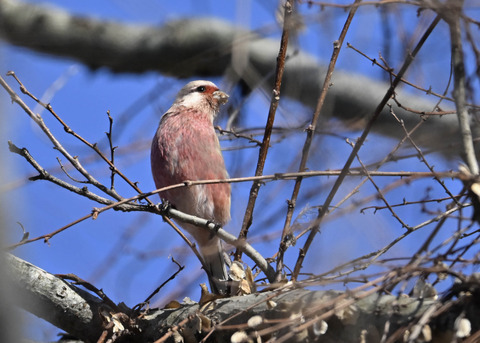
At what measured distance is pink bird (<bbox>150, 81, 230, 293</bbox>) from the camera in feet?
13.7

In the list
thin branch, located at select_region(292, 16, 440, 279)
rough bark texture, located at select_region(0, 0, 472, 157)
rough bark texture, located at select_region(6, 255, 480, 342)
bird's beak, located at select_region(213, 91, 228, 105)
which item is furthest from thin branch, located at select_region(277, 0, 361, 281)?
rough bark texture, located at select_region(0, 0, 472, 157)

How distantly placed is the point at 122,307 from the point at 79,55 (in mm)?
3468

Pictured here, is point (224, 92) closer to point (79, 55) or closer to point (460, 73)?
point (79, 55)

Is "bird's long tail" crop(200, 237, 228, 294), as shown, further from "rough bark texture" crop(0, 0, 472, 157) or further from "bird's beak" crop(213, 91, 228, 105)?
"rough bark texture" crop(0, 0, 472, 157)

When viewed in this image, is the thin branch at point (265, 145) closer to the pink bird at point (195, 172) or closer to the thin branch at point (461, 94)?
the pink bird at point (195, 172)

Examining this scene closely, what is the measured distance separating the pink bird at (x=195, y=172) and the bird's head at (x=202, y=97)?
185 millimetres

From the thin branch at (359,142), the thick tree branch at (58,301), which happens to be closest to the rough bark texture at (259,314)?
the thick tree branch at (58,301)

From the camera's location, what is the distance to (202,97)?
4812 millimetres

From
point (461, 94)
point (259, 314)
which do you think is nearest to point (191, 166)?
point (259, 314)

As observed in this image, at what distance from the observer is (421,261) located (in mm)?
2287

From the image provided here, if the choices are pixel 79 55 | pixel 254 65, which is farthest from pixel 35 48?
pixel 254 65

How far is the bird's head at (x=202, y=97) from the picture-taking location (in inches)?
187

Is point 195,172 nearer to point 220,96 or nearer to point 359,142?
point 220,96

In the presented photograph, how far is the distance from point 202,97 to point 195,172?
31.4 inches
